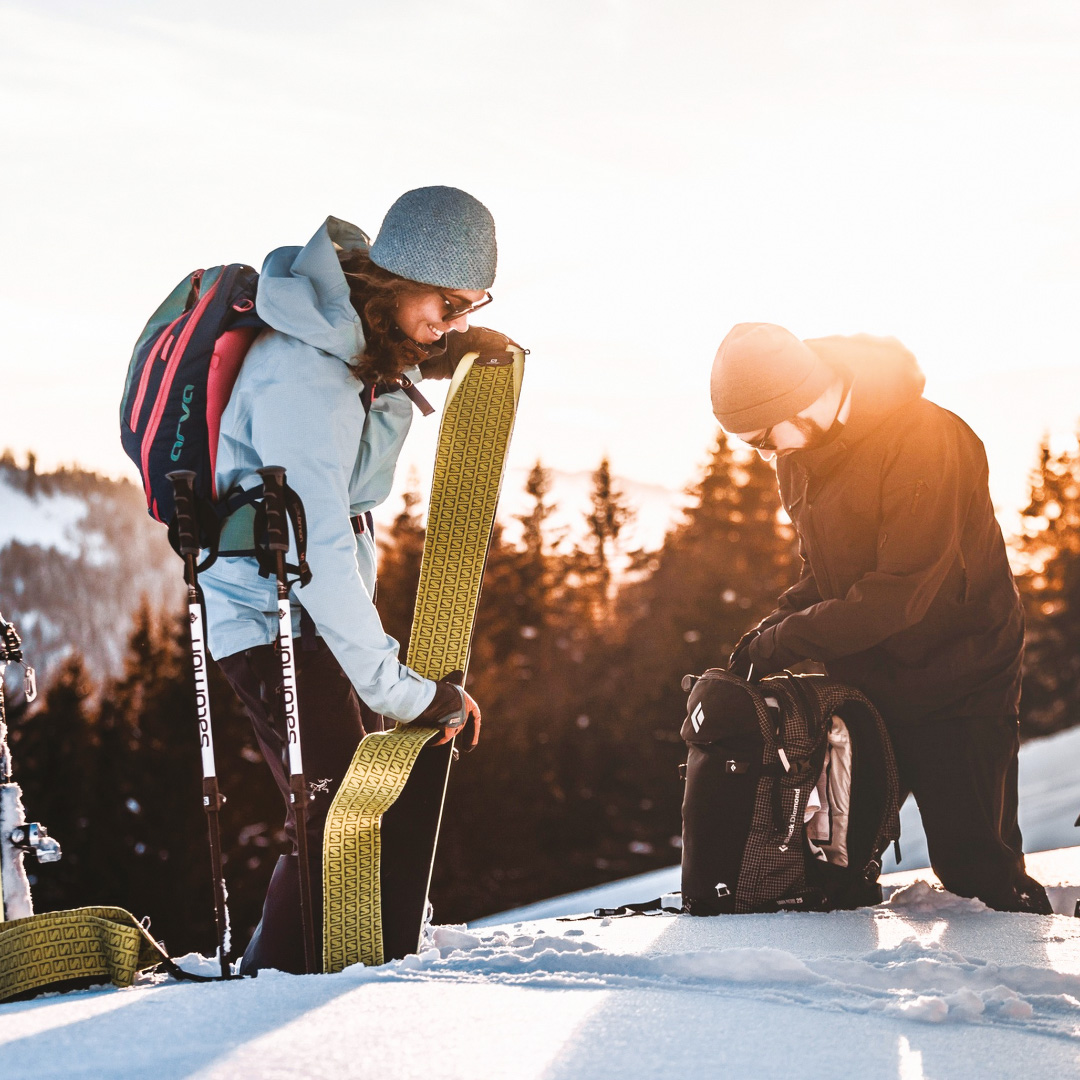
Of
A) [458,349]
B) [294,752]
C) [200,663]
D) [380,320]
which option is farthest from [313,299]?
[294,752]

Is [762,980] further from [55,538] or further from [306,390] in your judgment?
[55,538]

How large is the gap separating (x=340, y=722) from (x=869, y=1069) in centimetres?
142

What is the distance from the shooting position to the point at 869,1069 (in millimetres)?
1898

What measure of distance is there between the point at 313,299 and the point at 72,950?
1569 mm

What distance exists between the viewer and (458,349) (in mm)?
3334

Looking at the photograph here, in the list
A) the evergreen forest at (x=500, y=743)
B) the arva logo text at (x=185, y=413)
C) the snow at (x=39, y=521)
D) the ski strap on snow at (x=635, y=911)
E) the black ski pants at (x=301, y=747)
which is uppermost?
the snow at (x=39, y=521)

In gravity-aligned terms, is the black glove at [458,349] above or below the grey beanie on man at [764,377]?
above

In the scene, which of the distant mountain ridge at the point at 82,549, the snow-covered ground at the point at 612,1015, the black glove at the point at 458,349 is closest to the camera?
the snow-covered ground at the point at 612,1015

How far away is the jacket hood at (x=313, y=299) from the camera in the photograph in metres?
2.59

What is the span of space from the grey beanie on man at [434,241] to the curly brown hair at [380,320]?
3cm

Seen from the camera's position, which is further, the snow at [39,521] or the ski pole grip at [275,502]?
the snow at [39,521]

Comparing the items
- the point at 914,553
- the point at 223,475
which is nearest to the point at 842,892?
the point at 914,553

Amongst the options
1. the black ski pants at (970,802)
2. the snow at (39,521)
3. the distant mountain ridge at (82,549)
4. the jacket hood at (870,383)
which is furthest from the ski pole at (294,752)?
the snow at (39,521)

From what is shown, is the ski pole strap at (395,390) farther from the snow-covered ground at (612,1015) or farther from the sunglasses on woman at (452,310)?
the snow-covered ground at (612,1015)
